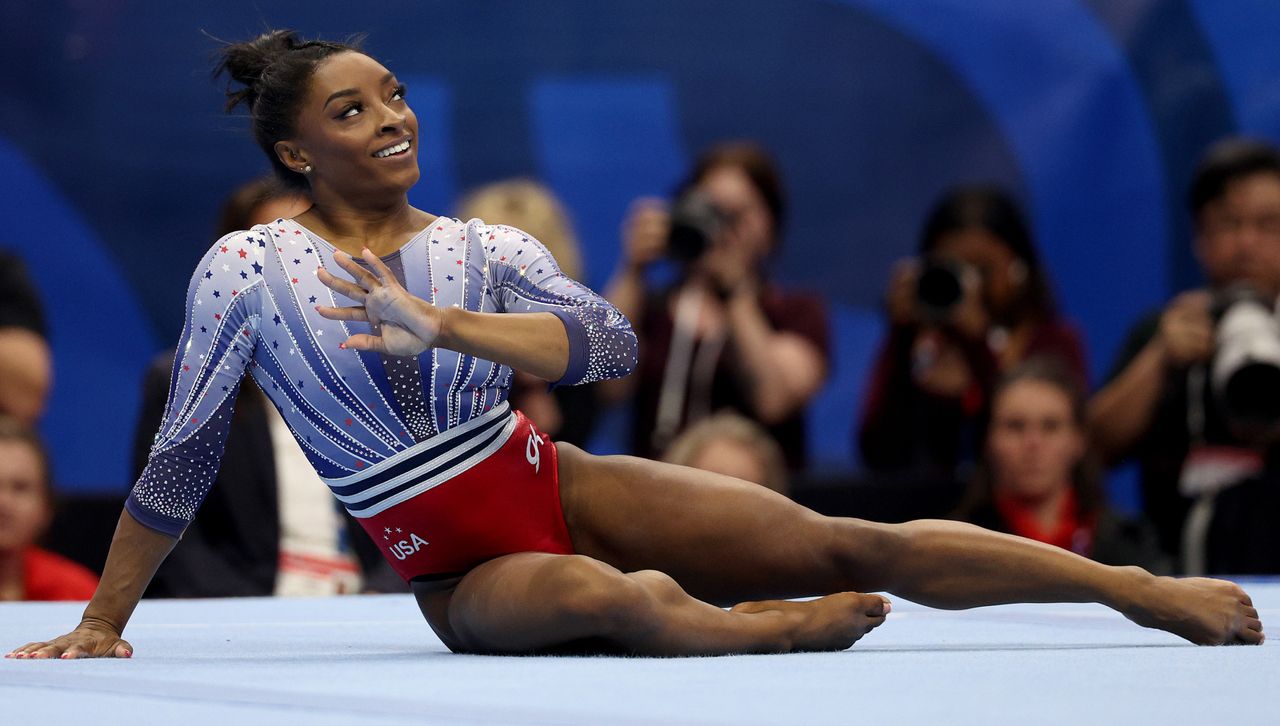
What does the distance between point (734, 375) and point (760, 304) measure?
28 centimetres

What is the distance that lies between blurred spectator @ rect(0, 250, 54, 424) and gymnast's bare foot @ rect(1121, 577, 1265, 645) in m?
3.29

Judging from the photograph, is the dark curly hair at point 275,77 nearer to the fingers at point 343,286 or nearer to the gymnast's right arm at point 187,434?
the gymnast's right arm at point 187,434

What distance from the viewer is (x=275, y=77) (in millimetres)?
2561

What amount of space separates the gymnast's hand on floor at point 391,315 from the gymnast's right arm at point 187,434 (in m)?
0.33

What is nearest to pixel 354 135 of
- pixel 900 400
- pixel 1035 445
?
pixel 1035 445

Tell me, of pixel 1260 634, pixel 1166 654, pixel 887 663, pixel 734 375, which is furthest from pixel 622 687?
pixel 734 375

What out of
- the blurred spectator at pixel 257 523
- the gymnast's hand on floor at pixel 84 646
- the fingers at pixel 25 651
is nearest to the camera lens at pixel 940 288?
the blurred spectator at pixel 257 523

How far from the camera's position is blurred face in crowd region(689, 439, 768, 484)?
3980mm

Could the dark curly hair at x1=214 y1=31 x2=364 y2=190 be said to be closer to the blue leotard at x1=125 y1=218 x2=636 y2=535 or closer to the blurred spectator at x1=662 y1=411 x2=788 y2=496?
the blue leotard at x1=125 y1=218 x2=636 y2=535

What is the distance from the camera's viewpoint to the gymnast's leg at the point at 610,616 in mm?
2227

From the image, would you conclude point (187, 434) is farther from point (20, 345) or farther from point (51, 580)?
point (20, 345)

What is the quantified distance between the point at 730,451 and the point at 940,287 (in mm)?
1021

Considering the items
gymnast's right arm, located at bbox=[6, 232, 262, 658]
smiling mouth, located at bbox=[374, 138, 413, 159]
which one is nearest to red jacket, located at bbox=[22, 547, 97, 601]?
gymnast's right arm, located at bbox=[6, 232, 262, 658]

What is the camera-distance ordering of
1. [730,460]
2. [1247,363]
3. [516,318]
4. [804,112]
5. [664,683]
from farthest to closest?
[804,112]
[1247,363]
[730,460]
[516,318]
[664,683]
